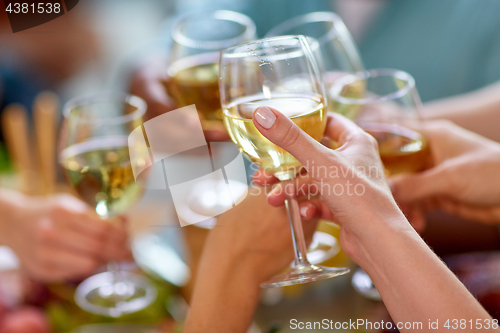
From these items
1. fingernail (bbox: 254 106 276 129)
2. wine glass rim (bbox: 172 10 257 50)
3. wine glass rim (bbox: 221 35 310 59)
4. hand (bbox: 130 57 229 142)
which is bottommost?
hand (bbox: 130 57 229 142)

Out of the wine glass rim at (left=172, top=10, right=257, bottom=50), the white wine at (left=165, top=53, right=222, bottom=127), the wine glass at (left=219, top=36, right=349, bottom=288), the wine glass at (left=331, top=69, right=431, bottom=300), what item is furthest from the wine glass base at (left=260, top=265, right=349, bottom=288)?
the wine glass rim at (left=172, top=10, right=257, bottom=50)

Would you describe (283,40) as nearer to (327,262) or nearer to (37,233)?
(327,262)

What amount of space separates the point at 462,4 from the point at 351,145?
1.53 m

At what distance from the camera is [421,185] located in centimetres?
73

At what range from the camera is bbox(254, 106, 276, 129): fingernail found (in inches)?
15.8

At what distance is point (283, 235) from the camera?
0.65 meters

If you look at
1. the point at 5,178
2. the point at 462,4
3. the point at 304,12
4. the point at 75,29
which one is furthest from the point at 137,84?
the point at 75,29

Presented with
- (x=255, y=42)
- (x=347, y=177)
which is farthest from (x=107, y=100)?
(x=347, y=177)

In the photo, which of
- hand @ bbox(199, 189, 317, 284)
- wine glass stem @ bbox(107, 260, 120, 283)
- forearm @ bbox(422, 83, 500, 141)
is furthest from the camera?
forearm @ bbox(422, 83, 500, 141)

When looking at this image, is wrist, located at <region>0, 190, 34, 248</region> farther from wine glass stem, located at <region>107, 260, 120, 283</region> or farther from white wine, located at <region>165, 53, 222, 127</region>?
white wine, located at <region>165, 53, 222, 127</region>

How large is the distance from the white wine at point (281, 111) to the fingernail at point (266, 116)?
5cm

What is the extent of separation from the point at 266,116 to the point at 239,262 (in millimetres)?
291

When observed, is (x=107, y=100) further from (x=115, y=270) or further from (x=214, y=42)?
(x=115, y=270)

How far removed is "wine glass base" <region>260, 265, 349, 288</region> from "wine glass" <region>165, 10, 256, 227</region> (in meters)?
0.21
